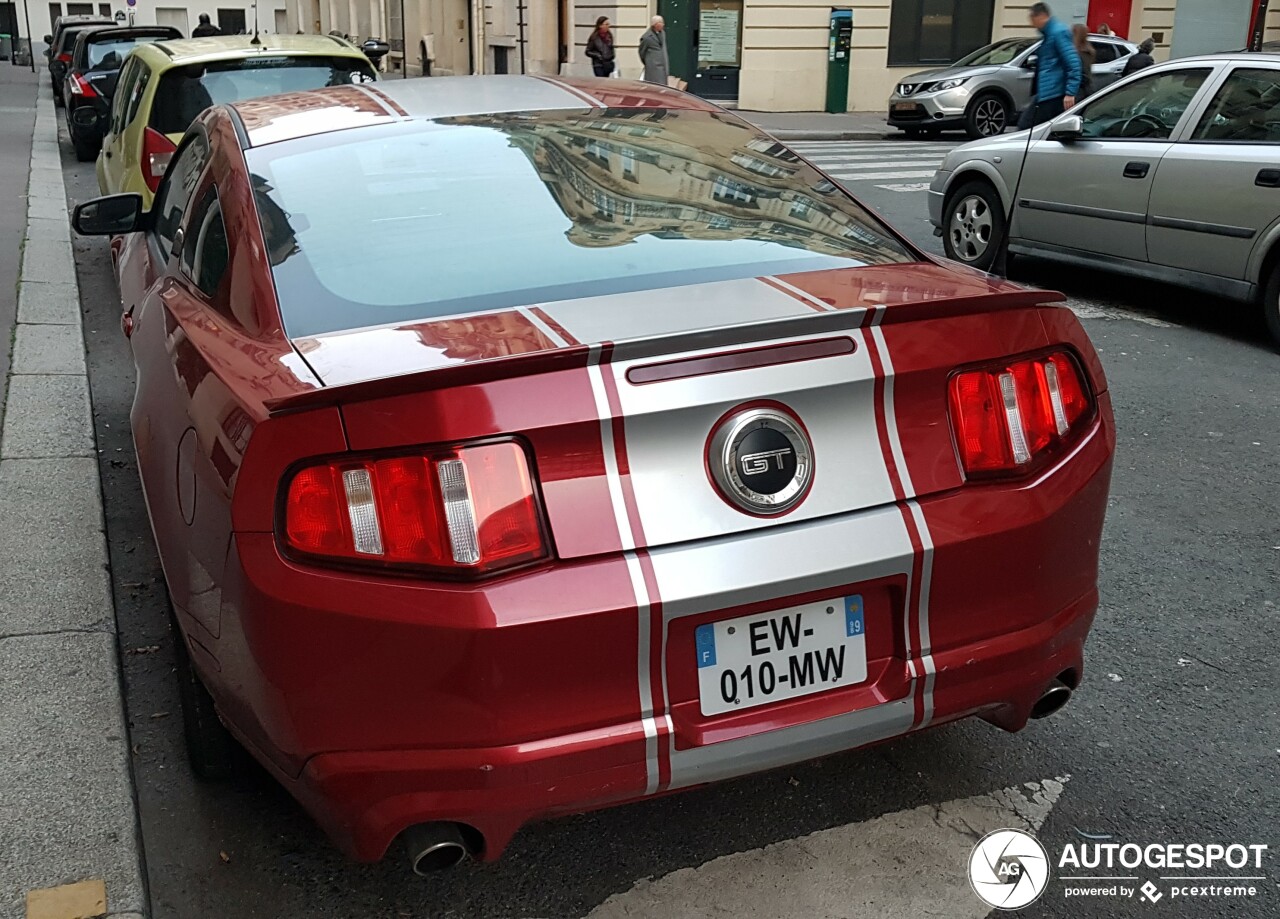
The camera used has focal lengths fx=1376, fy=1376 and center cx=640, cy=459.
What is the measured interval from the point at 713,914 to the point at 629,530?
928 millimetres

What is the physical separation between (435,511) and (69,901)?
1.24 m

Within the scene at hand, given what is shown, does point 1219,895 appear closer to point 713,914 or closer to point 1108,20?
point 713,914

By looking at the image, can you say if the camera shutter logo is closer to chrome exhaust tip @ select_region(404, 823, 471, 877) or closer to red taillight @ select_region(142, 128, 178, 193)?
chrome exhaust tip @ select_region(404, 823, 471, 877)

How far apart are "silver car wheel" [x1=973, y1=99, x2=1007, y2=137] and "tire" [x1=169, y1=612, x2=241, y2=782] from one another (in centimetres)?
2022

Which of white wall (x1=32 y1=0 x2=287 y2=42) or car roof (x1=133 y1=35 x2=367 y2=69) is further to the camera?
white wall (x1=32 y1=0 x2=287 y2=42)

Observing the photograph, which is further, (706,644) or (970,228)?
(970,228)

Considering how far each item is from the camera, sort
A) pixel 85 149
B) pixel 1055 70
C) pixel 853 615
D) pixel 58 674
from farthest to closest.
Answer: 1. pixel 85 149
2. pixel 1055 70
3. pixel 58 674
4. pixel 853 615

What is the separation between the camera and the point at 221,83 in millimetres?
8781

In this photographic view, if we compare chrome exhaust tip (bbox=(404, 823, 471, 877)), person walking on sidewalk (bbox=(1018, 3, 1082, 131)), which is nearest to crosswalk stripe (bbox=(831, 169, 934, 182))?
person walking on sidewalk (bbox=(1018, 3, 1082, 131))

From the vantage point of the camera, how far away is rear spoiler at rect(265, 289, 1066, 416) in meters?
2.38

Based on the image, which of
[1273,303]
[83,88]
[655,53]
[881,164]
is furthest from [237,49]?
[655,53]

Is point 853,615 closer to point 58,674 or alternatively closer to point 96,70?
point 58,674

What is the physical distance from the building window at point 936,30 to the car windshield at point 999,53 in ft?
13.9

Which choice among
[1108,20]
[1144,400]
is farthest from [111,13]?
[1144,400]
